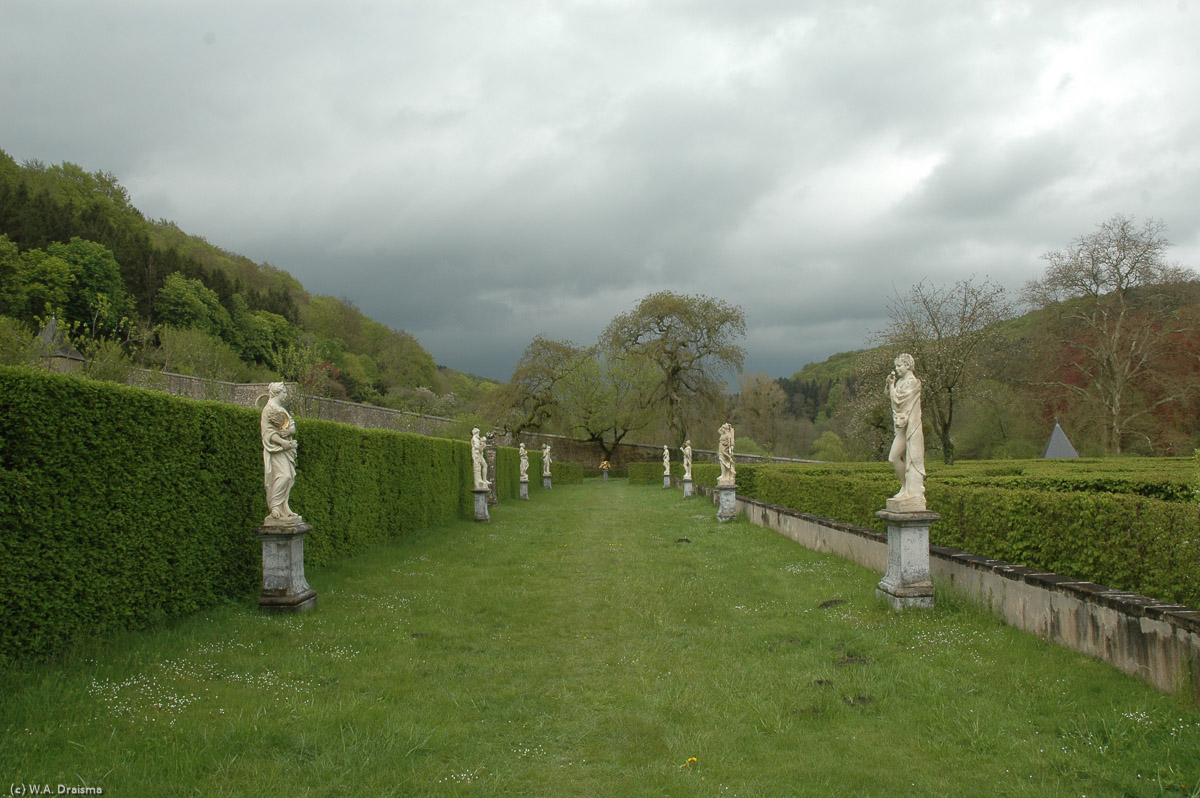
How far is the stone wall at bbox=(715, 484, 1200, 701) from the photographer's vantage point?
12.5 feet

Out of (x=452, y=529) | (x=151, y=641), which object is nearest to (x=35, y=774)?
(x=151, y=641)

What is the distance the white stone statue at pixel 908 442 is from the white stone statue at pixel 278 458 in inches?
245

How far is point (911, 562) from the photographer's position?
21.0 feet

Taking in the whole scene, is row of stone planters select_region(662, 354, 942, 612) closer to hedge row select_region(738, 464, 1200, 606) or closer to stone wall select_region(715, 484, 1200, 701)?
stone wall select_region(715, 484, 1200, 701)

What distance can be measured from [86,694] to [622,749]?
3293 millimetres

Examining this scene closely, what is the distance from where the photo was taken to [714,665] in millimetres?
5207

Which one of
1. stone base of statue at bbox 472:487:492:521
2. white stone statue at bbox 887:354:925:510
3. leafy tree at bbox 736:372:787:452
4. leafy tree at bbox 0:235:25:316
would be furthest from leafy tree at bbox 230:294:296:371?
white stone statue at bbox 887:354:925:510

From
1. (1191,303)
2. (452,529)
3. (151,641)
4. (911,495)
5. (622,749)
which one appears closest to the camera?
(622,749)

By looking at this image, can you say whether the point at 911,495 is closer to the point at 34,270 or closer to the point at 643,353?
the point at 643,353

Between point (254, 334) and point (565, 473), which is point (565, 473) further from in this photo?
point (254, 334)

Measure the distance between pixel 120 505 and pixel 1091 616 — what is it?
7.44 meters

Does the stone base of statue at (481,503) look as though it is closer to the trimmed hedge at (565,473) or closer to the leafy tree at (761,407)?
the trimmed hedge at (565,473)

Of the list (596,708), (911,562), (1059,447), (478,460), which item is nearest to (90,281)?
(478,460)

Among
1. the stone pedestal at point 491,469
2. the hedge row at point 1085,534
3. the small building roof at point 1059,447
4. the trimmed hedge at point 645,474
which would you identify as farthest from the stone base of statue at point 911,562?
the trimmed hedge at point 645,474
